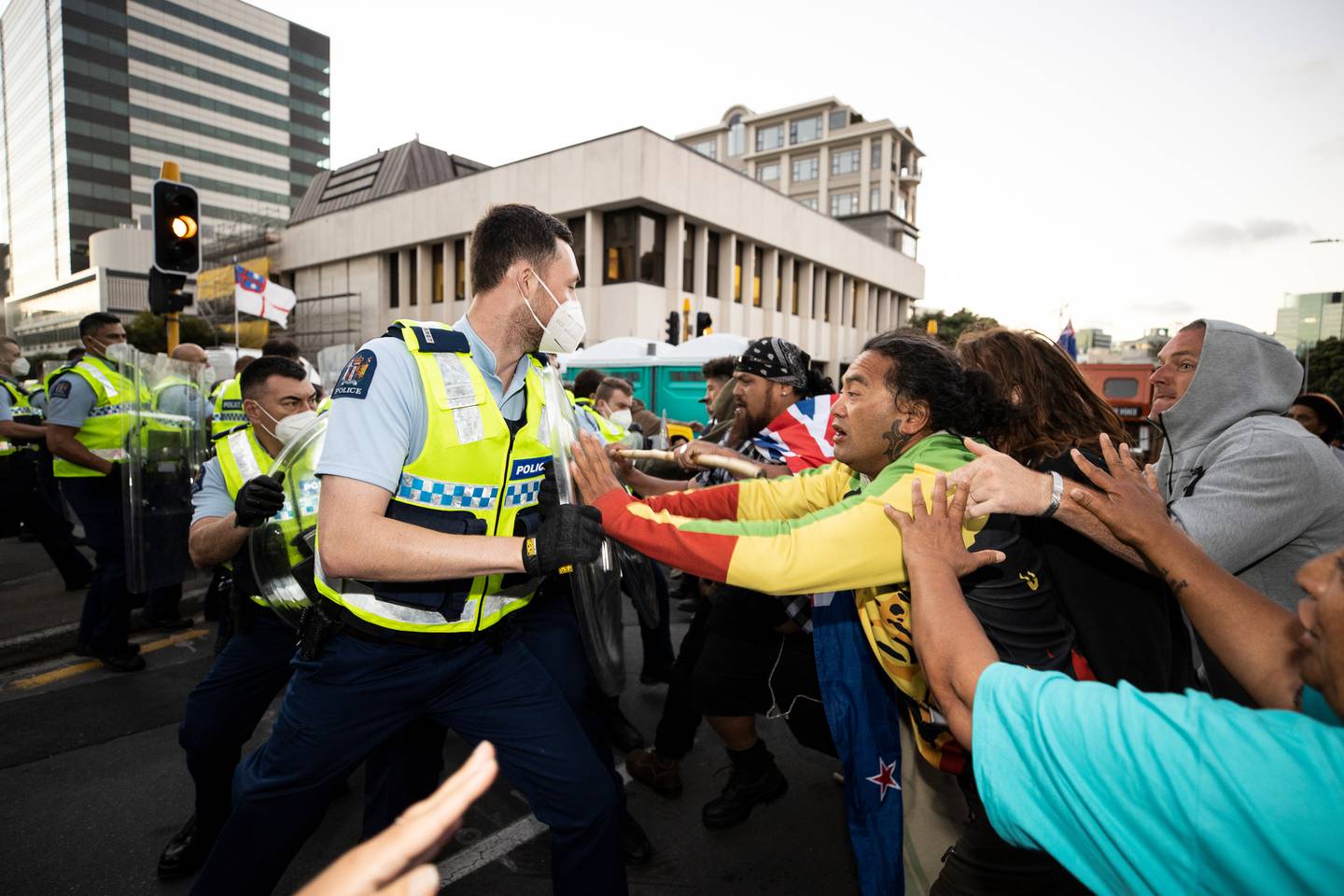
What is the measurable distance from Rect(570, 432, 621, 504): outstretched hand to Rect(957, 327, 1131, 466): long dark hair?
1321 mm

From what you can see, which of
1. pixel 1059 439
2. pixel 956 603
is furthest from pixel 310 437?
pixel 1059 439

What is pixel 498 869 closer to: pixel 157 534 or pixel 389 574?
pixel 389 574

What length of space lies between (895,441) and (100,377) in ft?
19.1

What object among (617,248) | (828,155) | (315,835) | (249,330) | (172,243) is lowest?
(315,835)

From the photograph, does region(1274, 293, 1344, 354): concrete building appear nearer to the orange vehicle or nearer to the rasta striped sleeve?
the orange vehicle

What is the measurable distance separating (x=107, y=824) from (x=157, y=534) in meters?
1.66

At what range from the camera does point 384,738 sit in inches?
76.0

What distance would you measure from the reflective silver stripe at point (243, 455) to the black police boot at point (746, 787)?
2.44 meters

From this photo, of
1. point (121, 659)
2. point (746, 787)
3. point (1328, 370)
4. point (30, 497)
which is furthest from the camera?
point (1328, 370)

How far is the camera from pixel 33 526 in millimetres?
6035

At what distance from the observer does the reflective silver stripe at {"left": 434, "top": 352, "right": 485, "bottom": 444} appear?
192 centimetres

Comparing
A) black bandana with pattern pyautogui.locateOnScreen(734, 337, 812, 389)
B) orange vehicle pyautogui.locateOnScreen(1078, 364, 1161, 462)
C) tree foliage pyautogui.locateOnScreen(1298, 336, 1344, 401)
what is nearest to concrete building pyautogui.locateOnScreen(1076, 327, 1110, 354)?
tree foliage pyautogui.locateOnScreen(1298, 336, 1344, 401)

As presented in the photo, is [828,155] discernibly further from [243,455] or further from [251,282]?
[243,455]

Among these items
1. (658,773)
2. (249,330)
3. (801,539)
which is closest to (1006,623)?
(801,539)
